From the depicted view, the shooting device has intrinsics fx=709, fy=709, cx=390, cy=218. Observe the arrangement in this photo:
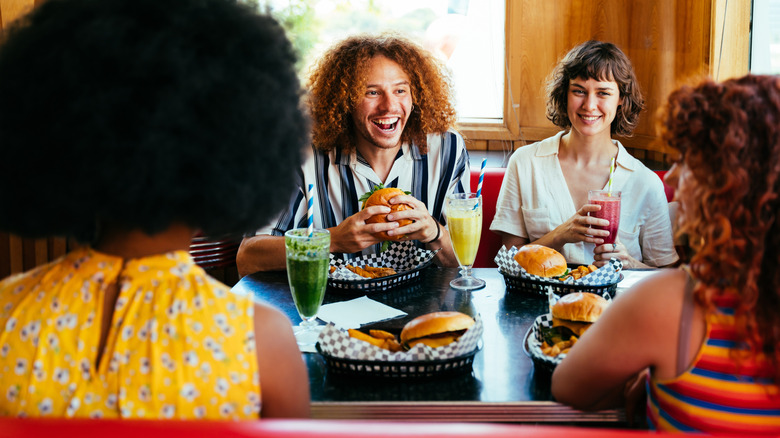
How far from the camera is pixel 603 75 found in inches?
104

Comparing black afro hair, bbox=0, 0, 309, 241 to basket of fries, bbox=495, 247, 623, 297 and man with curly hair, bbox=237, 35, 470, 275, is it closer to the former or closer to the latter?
basket of fries, bbox=495, 247, 623, 297

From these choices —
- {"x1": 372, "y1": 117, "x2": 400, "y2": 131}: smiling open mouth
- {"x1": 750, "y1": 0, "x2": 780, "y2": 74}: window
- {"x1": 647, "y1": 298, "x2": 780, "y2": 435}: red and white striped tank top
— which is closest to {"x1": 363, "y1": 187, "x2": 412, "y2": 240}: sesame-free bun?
{"x1": 372, "y1": 117, "x2": 400, "y2": 131}: smiling open mouth

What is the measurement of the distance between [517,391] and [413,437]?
0.53 m

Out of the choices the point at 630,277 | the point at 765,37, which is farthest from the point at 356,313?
the point at 765,37

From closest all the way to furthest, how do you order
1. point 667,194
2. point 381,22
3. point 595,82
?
point 595,82
point 667,194
point 381,22

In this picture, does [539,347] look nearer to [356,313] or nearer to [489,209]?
[356,313]

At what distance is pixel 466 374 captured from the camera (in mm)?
1326

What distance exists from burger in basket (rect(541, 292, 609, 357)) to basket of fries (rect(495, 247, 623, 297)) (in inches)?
12.1

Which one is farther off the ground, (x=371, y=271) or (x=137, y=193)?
(x=137, y=193)

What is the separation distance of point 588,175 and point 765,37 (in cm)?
96

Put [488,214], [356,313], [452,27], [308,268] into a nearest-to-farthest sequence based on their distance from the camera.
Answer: [308,268]
[356,313]
[488,214]
[452,27]

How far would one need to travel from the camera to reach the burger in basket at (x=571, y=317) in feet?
4.58

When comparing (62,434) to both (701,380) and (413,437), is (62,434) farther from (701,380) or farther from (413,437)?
(701,380)

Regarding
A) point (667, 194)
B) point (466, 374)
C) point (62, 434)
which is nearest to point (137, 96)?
point (62, 434)
